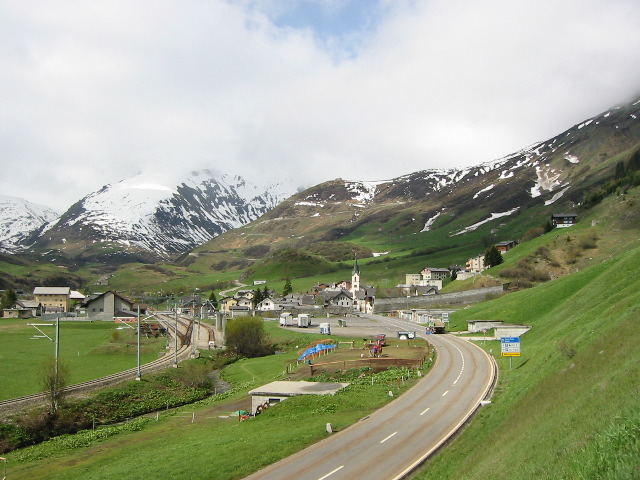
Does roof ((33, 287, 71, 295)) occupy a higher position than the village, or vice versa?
roof ((33, 287, 71, 295))

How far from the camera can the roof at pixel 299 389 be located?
45344 mm

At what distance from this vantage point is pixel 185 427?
145 ft

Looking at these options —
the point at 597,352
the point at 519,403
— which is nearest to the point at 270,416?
the point at 519,403

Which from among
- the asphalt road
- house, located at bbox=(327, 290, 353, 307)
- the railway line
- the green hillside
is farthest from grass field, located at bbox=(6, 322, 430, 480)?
house, located at bbox=(327, 290, 353, 307)

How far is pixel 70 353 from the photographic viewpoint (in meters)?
81.2

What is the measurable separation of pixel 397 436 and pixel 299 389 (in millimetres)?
18179

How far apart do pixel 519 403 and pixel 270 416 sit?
1958 cm

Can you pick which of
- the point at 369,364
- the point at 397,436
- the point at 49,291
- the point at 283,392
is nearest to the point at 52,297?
the point at 49,291

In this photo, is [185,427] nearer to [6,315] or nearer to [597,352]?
[597,352]

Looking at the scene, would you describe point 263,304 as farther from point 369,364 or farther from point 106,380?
point 369,364

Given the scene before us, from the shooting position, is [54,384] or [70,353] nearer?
[54,384]

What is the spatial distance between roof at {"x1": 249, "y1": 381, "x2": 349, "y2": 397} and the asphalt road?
7.31 meters

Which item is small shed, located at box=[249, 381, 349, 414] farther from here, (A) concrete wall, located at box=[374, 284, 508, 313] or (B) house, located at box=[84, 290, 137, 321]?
(B) house, located at box=[84, 290, 137, 321]

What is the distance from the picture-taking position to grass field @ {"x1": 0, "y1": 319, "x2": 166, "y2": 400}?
192 feet
